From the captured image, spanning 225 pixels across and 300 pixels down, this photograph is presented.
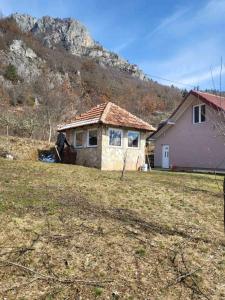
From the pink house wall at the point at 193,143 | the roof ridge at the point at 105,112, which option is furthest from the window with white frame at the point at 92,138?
the pink house wall at the point at 193,143

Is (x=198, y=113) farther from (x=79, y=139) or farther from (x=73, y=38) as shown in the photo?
(x=73, y=38)

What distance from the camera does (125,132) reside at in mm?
21094

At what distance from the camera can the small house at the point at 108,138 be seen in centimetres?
1994

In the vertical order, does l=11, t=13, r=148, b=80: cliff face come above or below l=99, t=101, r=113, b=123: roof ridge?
above

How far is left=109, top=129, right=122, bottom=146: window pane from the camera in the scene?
20.4m

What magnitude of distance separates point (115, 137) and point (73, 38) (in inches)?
3599

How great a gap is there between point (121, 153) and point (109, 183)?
24.6ft

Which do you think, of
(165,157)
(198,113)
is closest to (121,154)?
(198,113)

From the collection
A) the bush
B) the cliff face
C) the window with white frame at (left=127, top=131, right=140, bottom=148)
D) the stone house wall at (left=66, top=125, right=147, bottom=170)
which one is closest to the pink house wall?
the window with white frame at (left=127, top=131, right=140, bottom=148)

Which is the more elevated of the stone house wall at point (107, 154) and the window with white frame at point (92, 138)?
the window with white frame at point (92, 138)

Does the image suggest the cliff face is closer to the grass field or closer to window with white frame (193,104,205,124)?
window with white frame (193,104,205,124)

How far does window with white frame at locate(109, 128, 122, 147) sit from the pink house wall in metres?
6.68

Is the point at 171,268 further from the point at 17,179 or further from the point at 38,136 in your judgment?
the point at 38,136

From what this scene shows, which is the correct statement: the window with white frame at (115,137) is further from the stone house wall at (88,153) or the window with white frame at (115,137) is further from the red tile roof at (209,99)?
the red tile roof at (209,99)
